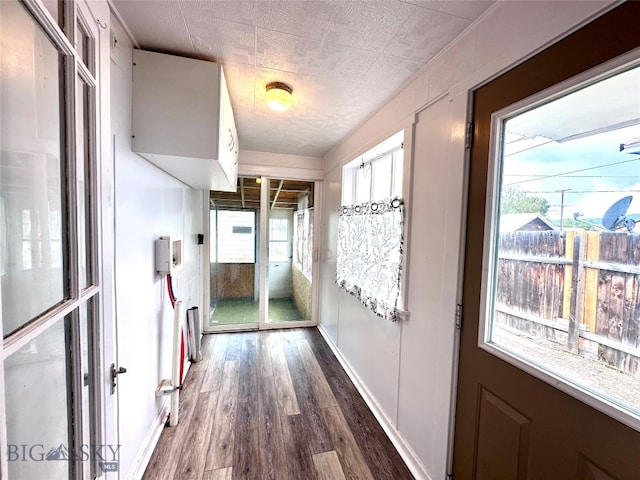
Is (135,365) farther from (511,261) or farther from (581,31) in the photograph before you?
(581,31)

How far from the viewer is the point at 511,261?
1.11 metres

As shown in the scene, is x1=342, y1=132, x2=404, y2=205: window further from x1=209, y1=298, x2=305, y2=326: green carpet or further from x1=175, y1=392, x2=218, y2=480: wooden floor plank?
x1=175, y1=392, x2=218, y2=480: wooden floor plank

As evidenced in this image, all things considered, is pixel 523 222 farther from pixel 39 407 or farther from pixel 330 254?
pixel 330 254

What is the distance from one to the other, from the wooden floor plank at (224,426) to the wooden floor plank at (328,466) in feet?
1.73

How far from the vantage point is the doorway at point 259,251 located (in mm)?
3564

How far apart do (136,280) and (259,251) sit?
87.0 inches

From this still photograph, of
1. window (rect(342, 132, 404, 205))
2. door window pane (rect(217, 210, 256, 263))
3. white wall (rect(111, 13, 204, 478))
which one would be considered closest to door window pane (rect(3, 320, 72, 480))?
white wall (rect(111, 13, 204, 478))

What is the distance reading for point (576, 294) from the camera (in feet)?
2.93

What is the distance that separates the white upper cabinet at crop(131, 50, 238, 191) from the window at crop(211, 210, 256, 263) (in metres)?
2.17

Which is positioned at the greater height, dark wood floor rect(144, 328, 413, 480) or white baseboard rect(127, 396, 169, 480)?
white baseboard rect(127, 396, 169, 480)

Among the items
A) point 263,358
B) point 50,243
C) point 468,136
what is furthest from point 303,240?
point 50,243

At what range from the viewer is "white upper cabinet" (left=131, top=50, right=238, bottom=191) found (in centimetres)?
137

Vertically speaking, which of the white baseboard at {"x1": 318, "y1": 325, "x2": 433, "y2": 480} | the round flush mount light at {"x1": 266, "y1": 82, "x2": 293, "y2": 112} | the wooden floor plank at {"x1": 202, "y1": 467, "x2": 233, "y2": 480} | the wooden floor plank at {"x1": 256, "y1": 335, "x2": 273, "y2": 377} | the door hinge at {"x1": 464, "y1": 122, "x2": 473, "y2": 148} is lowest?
the wooden floor plank at {"x1": 202, "y1": 467, "x2": 233, "y2": 480}

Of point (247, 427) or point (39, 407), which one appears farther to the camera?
point (247, 427)
